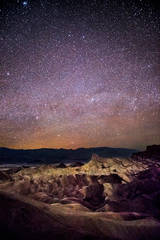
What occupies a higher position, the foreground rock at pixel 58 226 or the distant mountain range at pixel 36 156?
the foreground rock at pixel 58 226

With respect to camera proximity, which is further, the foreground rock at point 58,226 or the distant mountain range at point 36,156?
the distant mountain range at point 36,156

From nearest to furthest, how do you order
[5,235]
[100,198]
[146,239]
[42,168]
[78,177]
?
[5,235]
[146,239]
[100,198]
[78,177]
[42,168]

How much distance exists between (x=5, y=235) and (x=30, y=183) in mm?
19460

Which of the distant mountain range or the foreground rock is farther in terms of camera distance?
the distant mountain range

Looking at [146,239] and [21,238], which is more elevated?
[21,238]

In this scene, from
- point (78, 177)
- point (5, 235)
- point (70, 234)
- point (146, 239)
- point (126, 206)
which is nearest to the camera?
point (5, 235)


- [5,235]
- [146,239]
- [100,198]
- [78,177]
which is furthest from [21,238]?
[78,177]

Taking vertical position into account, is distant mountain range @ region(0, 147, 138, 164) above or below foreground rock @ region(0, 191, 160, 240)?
below

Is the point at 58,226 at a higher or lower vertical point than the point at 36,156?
higher

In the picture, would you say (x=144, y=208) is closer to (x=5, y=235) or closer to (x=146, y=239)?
(x=146, y=239)

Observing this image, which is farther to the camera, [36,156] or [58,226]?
[36,156]

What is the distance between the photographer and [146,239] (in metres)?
8.72

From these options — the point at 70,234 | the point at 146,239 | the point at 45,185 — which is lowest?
the point at 45,185

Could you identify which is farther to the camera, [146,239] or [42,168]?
[42,168]
